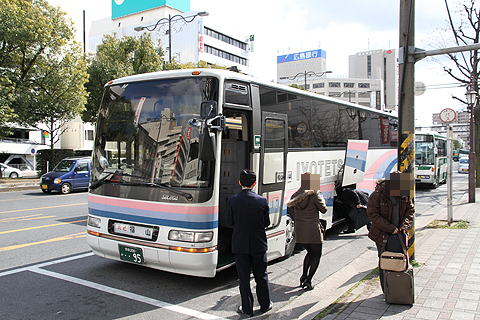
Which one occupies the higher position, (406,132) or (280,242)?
(406,132)

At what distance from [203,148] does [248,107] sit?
1.43 metres

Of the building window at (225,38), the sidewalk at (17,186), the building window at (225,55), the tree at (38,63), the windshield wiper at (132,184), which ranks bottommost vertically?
the sidewalk at (17,186)

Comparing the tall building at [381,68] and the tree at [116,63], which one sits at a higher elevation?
the tall building at [381,68]

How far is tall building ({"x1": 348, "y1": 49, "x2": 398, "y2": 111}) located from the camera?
150875 millimetres

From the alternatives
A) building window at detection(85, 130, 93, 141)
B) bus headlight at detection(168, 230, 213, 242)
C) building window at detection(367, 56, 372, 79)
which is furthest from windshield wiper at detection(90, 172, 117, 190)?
building window at detection(367, 56, 372, 79)

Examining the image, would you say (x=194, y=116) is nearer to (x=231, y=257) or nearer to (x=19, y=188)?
(x=231, y=257)

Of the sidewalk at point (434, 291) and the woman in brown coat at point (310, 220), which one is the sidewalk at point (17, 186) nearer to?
the woman in brown coat at point (310, 220)

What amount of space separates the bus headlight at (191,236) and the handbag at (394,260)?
2.33m

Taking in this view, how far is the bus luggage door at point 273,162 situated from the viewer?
629cm

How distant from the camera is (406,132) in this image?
Answer: 640 cm

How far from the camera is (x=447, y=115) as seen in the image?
1110 cm

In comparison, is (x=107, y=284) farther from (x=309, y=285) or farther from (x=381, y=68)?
(x=381, y=68)

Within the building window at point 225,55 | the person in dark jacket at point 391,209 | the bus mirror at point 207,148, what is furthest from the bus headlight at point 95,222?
the building window at point 225,55

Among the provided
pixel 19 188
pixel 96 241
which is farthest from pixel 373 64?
pixel 96 241
